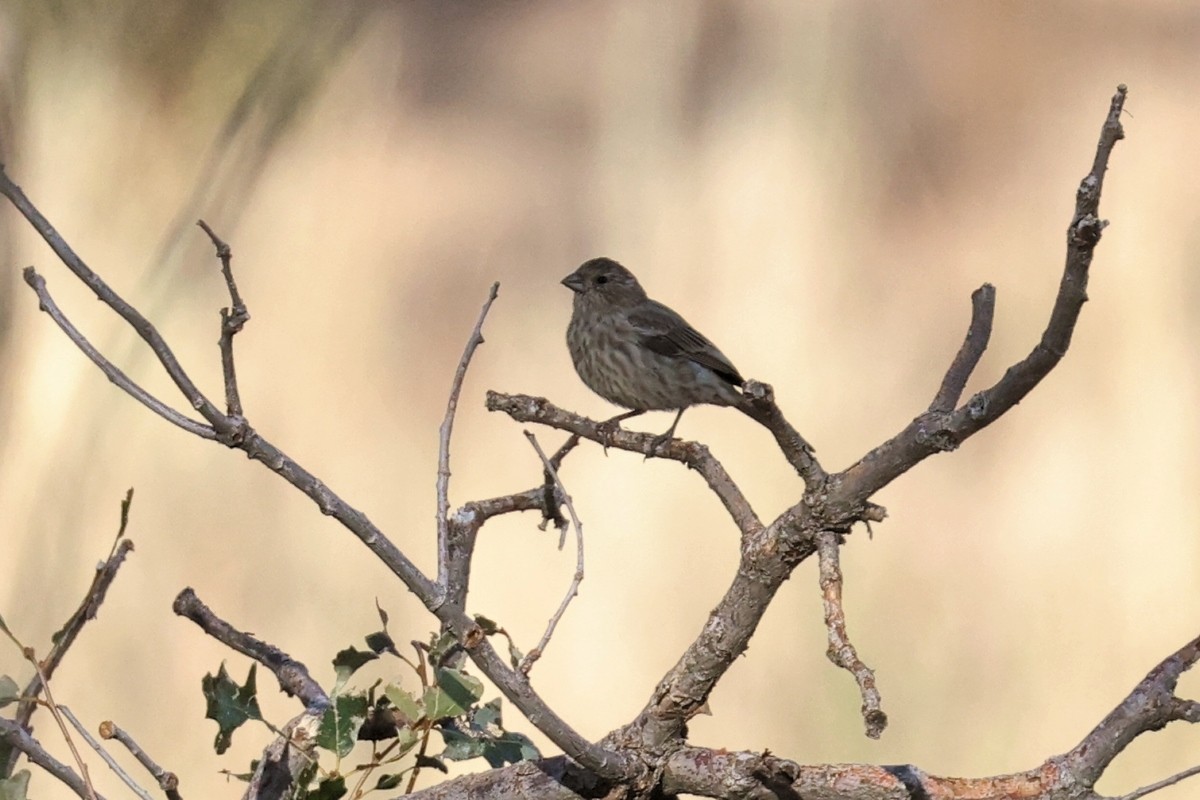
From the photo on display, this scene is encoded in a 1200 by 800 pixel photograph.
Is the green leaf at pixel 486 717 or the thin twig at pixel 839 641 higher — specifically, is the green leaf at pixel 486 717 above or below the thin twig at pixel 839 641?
above

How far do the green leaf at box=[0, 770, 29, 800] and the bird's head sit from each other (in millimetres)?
1494

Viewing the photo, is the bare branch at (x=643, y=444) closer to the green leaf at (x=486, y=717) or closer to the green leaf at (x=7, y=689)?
the green leaf at (x=486, y=717)

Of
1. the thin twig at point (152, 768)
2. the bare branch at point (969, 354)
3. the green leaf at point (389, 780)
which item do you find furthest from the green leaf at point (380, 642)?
the bare branch at point (969, 354)

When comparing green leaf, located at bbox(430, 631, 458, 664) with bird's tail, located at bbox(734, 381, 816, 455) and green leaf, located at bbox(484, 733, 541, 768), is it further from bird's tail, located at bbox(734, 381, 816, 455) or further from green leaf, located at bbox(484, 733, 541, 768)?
bird's tail, located at bbox(734, 381, 816, 455)

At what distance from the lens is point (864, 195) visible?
93.0 inches

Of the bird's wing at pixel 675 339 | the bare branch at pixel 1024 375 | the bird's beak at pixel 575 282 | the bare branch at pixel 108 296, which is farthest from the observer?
the bird's beak at pixel 575 282

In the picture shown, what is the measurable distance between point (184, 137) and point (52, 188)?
8.9 inches

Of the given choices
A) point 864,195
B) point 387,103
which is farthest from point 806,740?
point 387,103

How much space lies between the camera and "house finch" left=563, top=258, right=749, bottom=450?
2.18 meters

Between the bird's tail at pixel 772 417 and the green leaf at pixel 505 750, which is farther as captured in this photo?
the green leaf at pixel 505 750

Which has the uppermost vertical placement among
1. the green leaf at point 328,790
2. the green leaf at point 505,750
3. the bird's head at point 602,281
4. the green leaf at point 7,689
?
the bird's head at point 602,281

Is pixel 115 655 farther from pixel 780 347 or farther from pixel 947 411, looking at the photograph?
pixel 947 411

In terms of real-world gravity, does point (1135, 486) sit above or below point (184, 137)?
below

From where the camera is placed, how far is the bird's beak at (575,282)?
2.27 m
